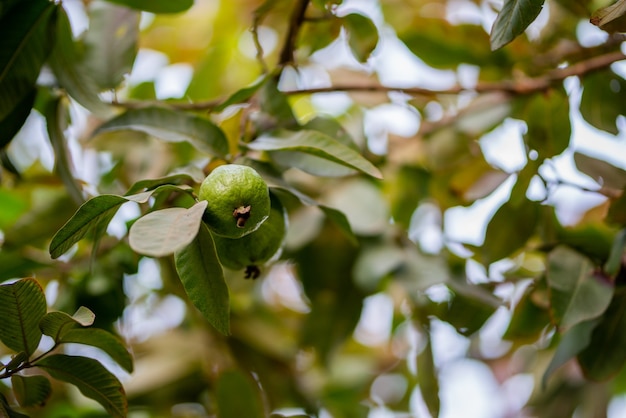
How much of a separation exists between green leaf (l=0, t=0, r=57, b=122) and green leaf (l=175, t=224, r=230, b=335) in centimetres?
34

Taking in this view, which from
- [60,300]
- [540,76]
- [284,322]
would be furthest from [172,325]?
[540,76]

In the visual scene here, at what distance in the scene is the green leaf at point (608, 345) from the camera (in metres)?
0.83

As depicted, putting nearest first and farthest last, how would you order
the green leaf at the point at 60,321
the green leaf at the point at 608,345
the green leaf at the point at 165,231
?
the green leaf at the point at 165,231
the green leaf at the point at 60,321
the green leaf at the point at 608,345

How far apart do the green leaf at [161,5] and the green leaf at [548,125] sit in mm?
477

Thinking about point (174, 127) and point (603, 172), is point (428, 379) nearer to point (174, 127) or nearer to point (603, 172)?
point (603, 172)

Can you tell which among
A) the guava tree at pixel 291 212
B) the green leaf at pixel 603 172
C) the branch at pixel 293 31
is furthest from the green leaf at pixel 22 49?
the green leaf at pixel 603 172

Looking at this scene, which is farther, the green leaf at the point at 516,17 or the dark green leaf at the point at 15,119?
the dark green leaf at the point at 15,119

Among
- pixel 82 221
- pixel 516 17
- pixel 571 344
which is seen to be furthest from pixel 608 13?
pixel 82 221

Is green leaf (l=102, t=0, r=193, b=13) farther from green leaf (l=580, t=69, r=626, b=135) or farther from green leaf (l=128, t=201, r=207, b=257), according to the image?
green leaf (l=580, t=69, r=626, b=135)

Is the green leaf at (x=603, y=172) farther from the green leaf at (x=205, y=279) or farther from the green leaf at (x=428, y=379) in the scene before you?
the green leaf at (x=205, y=279)

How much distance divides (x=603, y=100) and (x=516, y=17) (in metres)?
0.43

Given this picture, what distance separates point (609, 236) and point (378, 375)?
0.67m

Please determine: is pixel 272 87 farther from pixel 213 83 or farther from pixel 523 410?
pixel 523 410

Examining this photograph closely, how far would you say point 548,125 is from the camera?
91 cm
